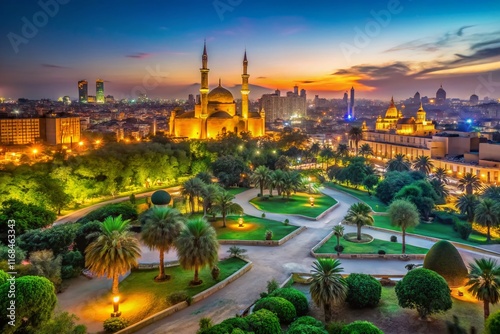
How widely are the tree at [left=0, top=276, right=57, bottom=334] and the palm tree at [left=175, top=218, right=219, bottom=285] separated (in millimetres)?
7172

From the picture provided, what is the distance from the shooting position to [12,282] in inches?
572

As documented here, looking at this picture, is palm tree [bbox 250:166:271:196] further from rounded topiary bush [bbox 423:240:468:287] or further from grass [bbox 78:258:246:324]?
rounded topiary bush [bbox 423:240:468:287]

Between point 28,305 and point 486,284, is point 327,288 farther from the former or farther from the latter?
point 28,305

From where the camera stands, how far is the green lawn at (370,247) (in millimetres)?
28039

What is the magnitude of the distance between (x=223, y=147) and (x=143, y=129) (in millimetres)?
70391

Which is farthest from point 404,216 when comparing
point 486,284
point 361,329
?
point 361,329

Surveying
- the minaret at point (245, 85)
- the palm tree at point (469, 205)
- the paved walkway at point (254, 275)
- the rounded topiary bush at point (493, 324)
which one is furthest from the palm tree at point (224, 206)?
the minaret at point (245, 85)

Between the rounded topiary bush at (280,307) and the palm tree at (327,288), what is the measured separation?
1230 millimetres

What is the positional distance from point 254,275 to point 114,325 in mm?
9241

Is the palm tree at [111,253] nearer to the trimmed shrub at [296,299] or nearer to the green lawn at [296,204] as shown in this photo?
the trimmed shrub at [296,299]

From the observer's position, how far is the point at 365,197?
167ft

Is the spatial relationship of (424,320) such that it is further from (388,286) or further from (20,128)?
(20,128)

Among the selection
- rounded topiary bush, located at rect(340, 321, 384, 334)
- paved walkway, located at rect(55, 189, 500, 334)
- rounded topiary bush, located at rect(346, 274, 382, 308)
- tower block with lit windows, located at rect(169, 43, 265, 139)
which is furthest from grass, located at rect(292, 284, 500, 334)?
tower block with lit windows, located at rect(169, 43, 265, 139)

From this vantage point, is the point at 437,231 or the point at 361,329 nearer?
the point at 361,329
